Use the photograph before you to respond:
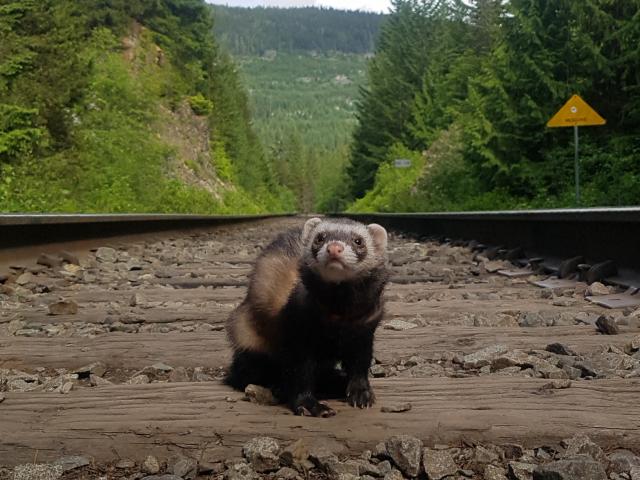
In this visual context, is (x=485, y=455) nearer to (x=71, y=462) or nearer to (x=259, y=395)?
(x=259, y=395)

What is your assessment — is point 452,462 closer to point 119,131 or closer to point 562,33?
point 562,33

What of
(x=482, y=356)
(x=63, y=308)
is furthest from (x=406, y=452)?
(x=63, y=308)

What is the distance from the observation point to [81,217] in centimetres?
847

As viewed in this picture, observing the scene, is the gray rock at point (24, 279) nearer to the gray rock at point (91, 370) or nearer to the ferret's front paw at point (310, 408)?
the gray rock at point (91, 370)

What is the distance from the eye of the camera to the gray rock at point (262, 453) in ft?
6.07

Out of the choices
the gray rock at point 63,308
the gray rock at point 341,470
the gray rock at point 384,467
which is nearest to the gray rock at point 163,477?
A: the gray rock at point 341,470

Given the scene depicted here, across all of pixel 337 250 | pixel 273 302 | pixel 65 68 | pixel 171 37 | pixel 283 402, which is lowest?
pixel 283 402

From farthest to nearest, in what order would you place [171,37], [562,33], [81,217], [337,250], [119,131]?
[171,37] → [119,131] → [562,33] → [81,217] → [337,250]

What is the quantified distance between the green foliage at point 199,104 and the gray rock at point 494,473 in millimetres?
48302

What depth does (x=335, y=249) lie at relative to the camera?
7.41 ft

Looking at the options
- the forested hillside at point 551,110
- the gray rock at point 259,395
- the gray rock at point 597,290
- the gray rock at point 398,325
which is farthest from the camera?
the forested hillside at point 551,110

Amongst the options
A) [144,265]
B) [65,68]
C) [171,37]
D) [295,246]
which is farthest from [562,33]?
[171,37]

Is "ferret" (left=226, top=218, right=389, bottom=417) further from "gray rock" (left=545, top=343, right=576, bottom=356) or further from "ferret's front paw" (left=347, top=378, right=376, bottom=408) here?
"gray rock" (left=545, top=343, right=576, bottom=356)

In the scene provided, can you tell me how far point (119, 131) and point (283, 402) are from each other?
81.8 ft
